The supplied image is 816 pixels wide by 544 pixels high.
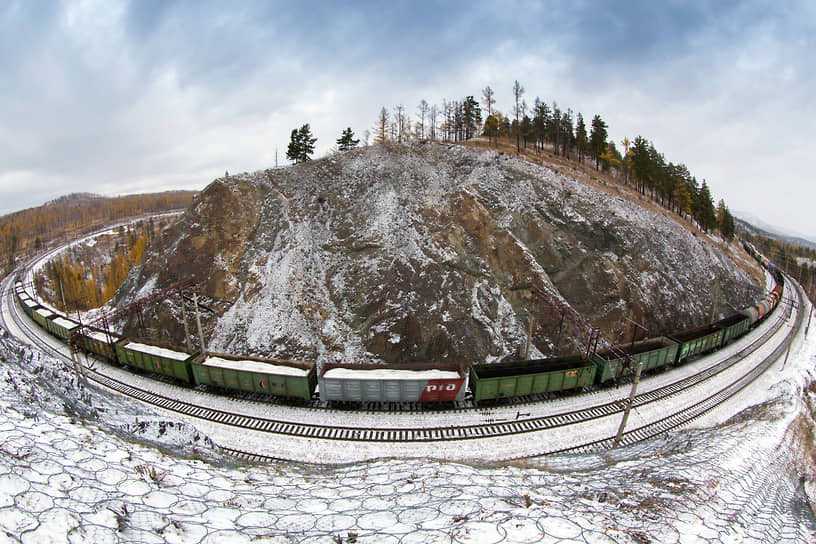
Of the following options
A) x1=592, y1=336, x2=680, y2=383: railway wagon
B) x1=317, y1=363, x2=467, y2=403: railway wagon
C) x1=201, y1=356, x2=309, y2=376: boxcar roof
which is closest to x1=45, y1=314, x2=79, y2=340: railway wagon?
x1=201, y1=356, x2=309, y2=376: boxcar roof

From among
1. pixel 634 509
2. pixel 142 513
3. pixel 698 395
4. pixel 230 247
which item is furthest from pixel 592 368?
pixel 230 247

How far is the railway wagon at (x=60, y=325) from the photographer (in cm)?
2948

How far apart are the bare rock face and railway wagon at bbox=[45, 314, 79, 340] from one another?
15.5 ft

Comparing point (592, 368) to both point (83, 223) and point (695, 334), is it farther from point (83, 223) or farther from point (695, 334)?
point (83, 223)

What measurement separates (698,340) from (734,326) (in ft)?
22.4

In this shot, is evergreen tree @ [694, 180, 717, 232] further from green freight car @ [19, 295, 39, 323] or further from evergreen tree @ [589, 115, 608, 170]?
green freight car @ [19, 295, 39, 323]

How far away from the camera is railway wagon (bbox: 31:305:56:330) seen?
3347 centimetres

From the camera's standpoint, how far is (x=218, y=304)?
28.5 m

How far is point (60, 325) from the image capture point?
30438 millimetres

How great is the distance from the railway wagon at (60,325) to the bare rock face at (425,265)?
15.5ft

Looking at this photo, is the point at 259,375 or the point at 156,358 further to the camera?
the point at 156,358

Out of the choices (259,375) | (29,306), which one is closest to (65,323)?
(29,306)

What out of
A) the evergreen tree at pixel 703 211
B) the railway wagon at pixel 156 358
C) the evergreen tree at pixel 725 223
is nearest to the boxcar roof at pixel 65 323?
the railway wagon at pixel 156 358

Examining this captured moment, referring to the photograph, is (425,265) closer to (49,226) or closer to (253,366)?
(253,366)
